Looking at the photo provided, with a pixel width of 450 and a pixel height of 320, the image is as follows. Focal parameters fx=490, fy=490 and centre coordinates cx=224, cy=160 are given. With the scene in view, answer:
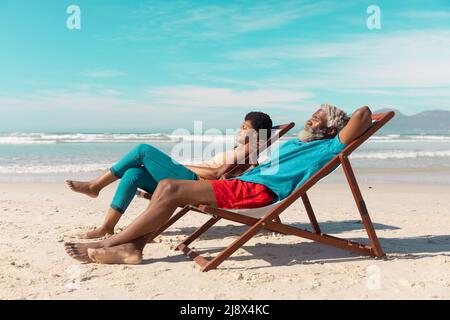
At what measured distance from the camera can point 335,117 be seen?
398 cm

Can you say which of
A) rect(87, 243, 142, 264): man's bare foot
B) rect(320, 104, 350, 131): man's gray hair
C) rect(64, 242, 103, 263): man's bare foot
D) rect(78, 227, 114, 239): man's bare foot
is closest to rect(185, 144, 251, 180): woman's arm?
rect(320, 104, 350, 131): man's gray hair

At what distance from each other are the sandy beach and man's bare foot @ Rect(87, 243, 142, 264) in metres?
0.06

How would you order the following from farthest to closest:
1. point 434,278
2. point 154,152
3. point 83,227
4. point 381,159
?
point 381,159 < point 83,227 < point 154,152 < point 434,278

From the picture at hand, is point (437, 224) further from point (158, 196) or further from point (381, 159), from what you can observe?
point (381, 159)

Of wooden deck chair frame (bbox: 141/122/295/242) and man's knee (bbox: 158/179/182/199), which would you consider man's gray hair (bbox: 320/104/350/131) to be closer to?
wooden deck chair frame (bbox: 141/122/295/242)

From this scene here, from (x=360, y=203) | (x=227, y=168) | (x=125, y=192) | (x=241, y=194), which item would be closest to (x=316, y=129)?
(x=360, y=203)

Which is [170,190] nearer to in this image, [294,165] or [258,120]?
[294,165]

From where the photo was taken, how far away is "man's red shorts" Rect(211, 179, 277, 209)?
12.3 ft

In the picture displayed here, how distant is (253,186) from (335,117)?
88 centimetres

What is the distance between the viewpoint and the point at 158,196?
3605 millimetres

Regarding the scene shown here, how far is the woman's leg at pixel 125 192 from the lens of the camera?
446 centimetres

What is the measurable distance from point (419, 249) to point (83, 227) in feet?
11.5
